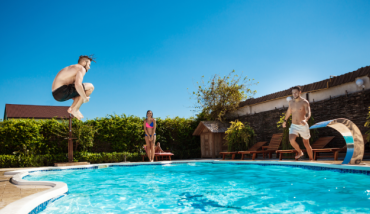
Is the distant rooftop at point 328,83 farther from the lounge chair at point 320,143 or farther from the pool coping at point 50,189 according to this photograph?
the pool coping at point 50,189

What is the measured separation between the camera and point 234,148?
1223cm

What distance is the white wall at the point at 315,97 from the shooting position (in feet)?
30.0

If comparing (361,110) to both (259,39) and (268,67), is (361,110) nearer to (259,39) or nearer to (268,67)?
(268,67)

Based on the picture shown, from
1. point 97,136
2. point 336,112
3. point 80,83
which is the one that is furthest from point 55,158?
point 336,112

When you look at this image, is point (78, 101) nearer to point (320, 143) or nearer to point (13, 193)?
point (13, 193)

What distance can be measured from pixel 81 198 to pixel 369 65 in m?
9.38

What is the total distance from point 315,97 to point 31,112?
3151cm

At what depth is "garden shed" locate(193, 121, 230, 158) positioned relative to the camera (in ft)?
45.7

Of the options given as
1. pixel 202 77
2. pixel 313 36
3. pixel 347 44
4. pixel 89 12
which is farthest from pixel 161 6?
pixel 347 44

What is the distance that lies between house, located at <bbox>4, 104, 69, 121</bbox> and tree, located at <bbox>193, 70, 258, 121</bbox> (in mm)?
19959

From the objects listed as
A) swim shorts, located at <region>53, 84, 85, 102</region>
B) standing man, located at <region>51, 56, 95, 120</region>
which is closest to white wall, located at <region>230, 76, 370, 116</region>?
standing man, located at <region>51, 56, 95, 120</region>

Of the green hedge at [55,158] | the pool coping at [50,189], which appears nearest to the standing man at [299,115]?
the pool coping at [50,189]

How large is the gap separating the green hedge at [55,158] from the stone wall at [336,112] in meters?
6.71

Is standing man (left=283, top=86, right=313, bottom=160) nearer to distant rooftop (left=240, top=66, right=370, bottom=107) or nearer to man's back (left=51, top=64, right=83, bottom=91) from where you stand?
distant rooftop (left=240, top=66, right=370, bottom=107)
